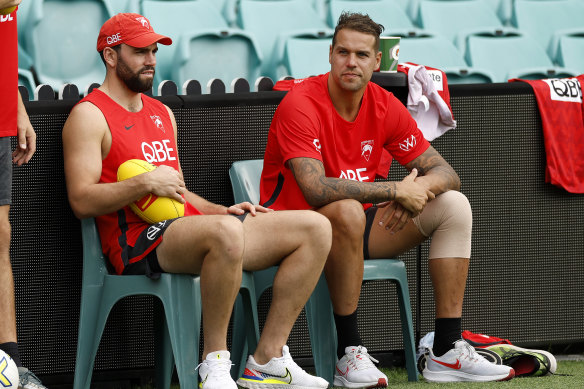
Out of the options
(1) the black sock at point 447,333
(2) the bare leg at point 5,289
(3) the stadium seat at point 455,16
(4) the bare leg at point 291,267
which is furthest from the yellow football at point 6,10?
(3) the stadium seat at point 455,16

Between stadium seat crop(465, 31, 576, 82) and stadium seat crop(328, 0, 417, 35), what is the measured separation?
53cm

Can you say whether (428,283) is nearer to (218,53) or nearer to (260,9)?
(218,53)

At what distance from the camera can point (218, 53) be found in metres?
6.91

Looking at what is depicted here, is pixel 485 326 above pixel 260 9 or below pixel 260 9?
below

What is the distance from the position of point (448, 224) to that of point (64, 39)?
363cm

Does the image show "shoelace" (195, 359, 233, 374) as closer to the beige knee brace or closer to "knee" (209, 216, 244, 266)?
"knee" (209, 216, 244, 266)

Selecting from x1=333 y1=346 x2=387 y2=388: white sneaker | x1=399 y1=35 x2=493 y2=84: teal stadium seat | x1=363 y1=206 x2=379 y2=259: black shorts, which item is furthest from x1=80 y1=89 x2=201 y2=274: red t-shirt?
x1=399 y1=35 x2=493 y2=84: teal stadium seat

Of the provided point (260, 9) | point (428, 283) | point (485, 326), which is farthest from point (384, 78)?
point (260, 9)

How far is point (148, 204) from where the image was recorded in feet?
11.9

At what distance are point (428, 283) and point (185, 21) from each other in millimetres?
3433

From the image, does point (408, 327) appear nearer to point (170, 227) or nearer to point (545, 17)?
point (170, 227)

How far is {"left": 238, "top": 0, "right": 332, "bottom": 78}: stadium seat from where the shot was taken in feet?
23.6

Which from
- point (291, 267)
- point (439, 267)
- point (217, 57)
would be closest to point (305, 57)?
point (217, 57)

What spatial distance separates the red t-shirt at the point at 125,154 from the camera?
366cm
